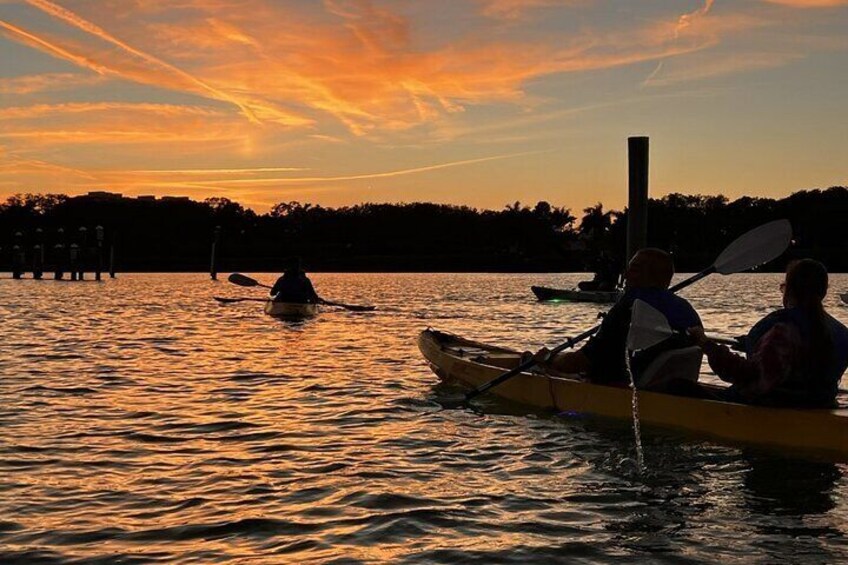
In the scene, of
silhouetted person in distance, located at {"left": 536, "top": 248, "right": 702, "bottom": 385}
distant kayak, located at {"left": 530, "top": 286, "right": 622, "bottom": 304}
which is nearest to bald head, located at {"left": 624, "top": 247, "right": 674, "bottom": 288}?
silhouetted person in distance, located at {"left": 536, "top": 248, "right": 702, "bottom": 385}

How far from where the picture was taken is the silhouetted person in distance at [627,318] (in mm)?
8391

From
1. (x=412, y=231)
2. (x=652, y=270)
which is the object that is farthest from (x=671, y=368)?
(x=412, y=231)

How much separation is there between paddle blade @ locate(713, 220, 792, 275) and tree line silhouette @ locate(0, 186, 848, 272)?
133057mm

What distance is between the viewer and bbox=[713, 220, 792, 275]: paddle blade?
30.9 ft

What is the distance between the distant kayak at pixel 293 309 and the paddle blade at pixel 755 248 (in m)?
18.9

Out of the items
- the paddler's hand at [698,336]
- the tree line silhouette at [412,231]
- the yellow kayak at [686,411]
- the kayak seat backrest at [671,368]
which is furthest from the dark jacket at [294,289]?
the tree line silhouette at [412,231]

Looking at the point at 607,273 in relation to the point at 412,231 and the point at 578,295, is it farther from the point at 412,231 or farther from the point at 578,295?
the point at 412,231

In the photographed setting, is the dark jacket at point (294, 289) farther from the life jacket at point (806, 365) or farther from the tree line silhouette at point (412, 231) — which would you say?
the tree line silhouette at point (412, 231)

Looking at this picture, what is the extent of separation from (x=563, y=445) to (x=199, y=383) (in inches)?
273

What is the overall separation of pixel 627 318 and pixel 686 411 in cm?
107

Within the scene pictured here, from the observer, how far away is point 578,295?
4031 cm

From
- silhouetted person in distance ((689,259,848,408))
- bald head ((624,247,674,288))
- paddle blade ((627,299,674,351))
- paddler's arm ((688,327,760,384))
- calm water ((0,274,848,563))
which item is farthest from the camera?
bald head ((624,247,674,288))

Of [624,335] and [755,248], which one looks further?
[755,248]

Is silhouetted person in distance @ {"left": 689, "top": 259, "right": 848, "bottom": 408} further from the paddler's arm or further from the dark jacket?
the dark jacket
